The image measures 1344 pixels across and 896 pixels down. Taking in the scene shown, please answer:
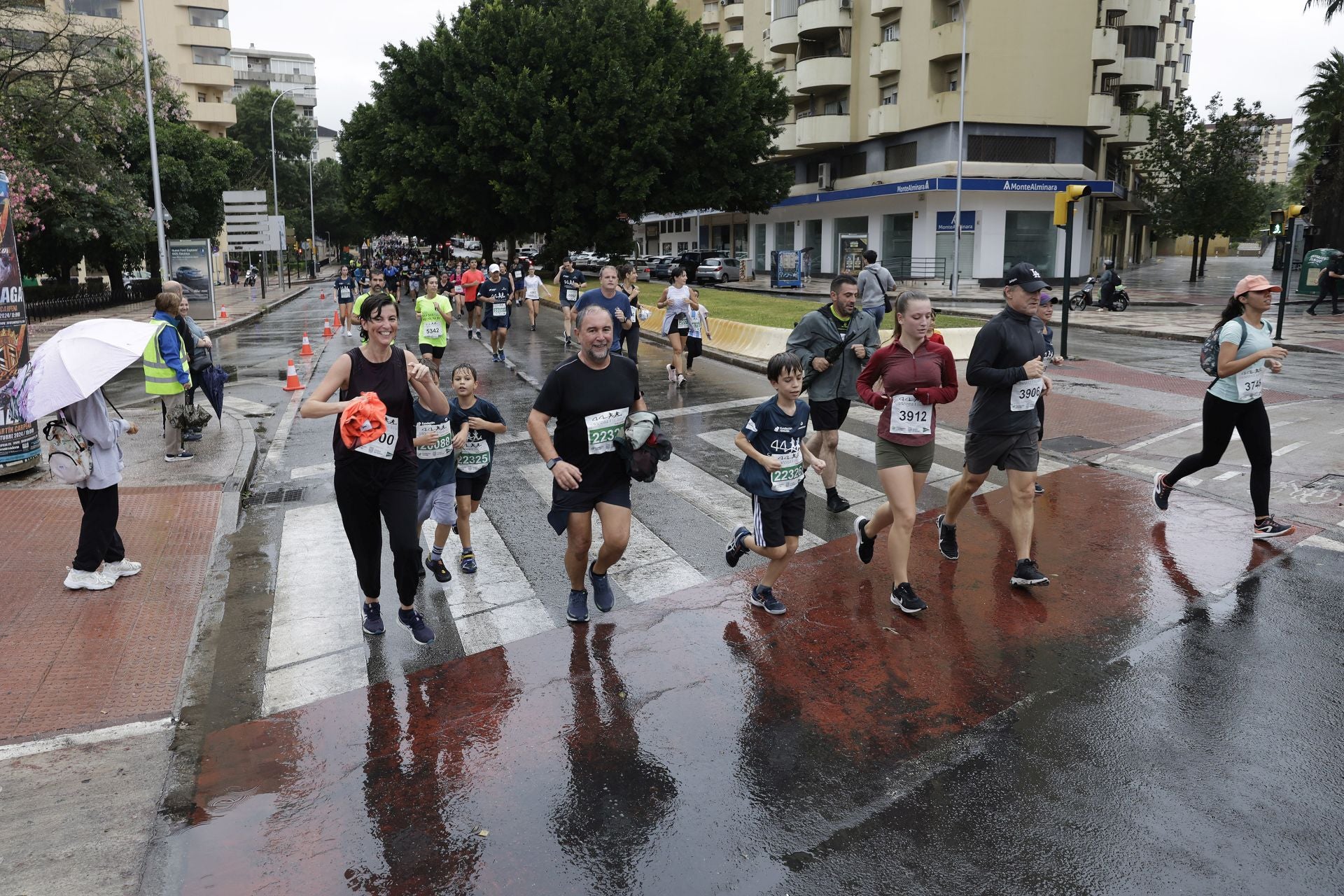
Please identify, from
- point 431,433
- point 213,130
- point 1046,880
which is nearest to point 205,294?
point 431,433

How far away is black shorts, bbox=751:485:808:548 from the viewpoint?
598 centimetres

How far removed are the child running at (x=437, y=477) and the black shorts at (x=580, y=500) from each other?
1219mm

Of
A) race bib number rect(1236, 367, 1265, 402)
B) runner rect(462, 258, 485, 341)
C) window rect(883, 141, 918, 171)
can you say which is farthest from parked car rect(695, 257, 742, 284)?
race bib number rect(1236, 367, 1265, 402)

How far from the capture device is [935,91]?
1692 inches

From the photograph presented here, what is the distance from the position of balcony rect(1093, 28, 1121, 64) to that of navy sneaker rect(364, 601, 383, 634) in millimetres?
44784

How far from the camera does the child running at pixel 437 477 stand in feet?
21.7

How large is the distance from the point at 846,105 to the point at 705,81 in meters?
12.9

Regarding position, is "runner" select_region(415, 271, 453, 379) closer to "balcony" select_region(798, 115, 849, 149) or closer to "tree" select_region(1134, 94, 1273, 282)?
"balcony" select_region(798, 115, 849, 149)

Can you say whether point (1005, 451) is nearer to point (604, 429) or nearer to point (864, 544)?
point (864, 544)

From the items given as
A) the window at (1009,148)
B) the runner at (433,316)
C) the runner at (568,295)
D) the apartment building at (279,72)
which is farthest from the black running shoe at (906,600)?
the apartment building at (279,72)

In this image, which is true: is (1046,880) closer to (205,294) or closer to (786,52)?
(205,294)

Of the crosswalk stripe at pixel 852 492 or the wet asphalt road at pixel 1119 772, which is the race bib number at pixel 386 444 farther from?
the crosswalk stripe at pixel 852 492

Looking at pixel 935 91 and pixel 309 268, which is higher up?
pixel 935 91

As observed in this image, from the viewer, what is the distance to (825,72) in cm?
4888
